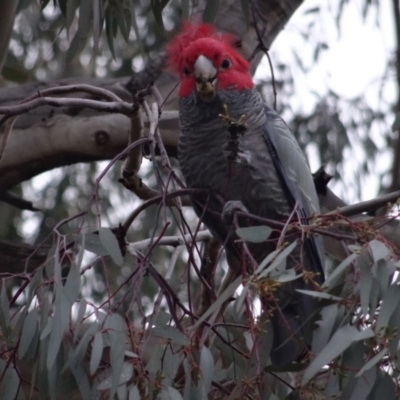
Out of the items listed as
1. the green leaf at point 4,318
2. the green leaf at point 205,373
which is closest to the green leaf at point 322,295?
the green leaf at point 205,373

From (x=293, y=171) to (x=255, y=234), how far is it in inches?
34.9

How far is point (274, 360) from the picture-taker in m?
2.22

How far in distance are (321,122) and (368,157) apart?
35 cm

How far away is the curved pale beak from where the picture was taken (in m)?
2.45

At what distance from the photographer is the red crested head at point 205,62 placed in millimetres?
2453

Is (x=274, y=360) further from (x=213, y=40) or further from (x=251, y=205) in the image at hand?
(x=213, y=40)

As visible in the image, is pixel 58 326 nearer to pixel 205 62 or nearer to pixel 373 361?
pixel 373 361

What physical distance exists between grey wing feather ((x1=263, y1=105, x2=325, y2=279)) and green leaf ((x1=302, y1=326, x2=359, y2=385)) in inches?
36.5

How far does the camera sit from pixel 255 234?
1666 mm

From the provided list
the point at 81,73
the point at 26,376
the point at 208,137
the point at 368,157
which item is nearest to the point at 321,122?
the point at 368,157

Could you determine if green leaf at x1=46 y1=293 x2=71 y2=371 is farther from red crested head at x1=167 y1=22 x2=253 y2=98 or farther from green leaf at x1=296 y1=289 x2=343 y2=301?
red crested head at x1=167 y1=22 x2=253 y2=98

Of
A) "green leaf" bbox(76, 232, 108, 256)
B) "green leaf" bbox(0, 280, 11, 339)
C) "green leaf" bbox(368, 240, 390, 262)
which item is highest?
"green leaf" bbox(368, 240, 390, 262)

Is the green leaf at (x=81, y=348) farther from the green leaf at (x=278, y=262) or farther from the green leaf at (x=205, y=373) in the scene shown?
the green leaf at (x=278, y=262)

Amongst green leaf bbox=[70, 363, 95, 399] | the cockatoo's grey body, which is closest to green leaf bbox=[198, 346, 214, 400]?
green leaf bbox=[70, 363, 95, 399]
